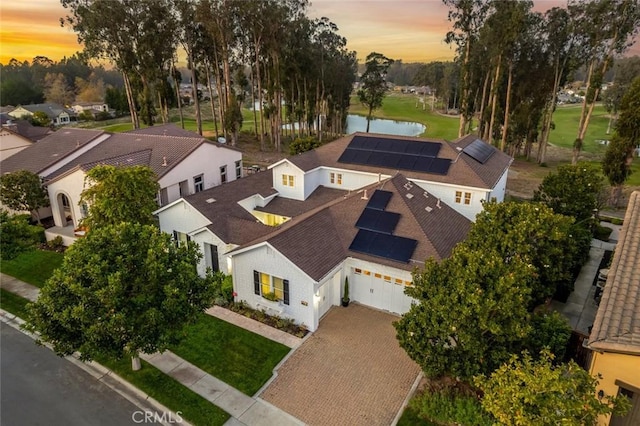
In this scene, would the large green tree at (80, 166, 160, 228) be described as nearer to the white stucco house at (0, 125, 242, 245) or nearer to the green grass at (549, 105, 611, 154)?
the white stucco house at (0, 125, 242, 245)

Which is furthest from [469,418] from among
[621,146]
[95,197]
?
[621,146]

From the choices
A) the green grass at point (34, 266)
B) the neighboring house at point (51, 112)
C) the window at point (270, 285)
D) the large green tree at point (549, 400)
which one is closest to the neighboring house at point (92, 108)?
the neighboring house at point (51, 112)

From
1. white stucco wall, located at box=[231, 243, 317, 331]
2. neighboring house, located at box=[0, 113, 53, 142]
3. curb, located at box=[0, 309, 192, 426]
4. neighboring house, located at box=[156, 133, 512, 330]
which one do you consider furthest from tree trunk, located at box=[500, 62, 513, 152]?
neighboring house, located at box=[0, 113, 53, 142]

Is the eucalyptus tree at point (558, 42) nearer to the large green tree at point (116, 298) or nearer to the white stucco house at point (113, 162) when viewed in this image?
the white stucco house at point (113, 162)

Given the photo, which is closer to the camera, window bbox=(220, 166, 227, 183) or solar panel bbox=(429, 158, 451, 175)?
solar panel bbox=(429, 158, 451, 175)

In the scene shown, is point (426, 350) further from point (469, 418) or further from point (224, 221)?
point (224, 221)

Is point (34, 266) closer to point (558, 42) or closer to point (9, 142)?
point (9, 142)
